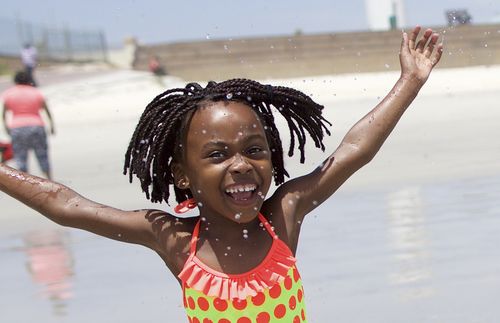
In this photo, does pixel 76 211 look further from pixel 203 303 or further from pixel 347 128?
pixel 347 128

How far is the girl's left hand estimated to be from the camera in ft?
10.4

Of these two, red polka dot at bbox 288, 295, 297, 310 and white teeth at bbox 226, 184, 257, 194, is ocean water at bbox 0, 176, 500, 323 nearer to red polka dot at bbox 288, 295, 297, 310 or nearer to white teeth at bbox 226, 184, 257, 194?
red polka dot at bbox 288, 295, 297, 310

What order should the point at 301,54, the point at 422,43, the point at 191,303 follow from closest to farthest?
the point at 191,303 → the point at 422,43 → the point at 301,54

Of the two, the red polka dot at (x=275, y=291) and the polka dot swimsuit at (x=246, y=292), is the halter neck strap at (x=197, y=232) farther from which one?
the red polka dot at (x=275, y=291)

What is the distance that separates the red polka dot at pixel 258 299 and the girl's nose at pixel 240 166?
0.33 metres

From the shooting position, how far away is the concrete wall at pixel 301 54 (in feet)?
115

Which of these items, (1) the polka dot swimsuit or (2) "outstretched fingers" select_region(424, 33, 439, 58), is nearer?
(1) the polka dot swimsuit

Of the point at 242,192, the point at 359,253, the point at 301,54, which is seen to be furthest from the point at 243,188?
the point at 301,54

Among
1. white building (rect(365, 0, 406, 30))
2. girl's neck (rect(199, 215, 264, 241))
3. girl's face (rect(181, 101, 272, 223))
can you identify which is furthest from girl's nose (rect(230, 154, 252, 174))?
white building (rect(365, 0, 406, 30))

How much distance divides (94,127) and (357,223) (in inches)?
526

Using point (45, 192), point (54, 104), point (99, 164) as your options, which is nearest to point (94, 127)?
point (54, 104)

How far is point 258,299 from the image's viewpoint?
281cm

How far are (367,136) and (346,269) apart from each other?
112 inches

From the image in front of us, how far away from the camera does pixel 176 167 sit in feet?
10.0
